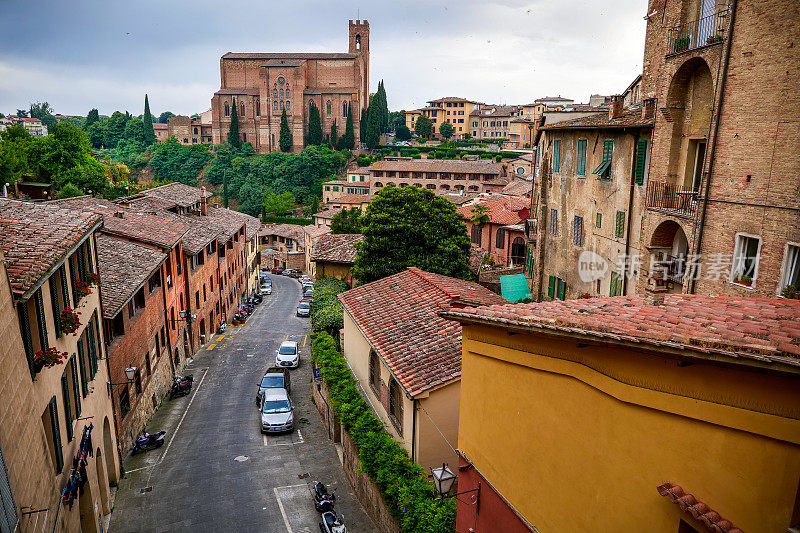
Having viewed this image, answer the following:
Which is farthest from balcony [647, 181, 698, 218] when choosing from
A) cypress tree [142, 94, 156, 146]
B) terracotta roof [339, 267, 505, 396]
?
cypress tree [142, 94, 156, 146]

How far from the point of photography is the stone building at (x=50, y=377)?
8703mm

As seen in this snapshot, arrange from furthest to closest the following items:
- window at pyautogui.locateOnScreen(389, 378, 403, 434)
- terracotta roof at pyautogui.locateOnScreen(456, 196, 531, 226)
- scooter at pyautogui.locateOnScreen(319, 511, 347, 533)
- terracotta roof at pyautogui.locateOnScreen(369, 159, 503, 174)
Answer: terracotta roof at pyautogui.locateOnScreen(369, 159, 503, 174) < terracotta roof at pyautogui.locateOnScreen(456, 196, 531, 226) < scooter at pyautogui.locateOnScreen(319, 511, 347, 533) < window at pyautogui.locateOnScreen(389, 378, 403, 434)

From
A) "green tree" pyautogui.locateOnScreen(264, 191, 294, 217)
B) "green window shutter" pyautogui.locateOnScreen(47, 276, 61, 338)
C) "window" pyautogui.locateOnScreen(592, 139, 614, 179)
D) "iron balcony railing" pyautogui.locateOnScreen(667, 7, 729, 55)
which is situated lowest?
"green tree" pyautogui.locateOnScreen(264, 191, 294, 217)

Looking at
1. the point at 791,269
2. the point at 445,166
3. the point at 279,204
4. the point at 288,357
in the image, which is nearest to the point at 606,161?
the point at 791,269

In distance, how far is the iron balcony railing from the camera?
14805 millimetres

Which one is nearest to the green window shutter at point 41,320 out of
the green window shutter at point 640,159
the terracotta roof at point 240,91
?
the green window shutter at point 640,159

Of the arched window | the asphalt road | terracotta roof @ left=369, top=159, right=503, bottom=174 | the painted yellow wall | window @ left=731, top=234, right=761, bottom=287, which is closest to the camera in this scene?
the painted yellow wall

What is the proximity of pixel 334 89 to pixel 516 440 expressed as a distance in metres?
128

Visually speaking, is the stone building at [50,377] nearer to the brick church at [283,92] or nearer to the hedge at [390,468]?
the hedge at [390,468]

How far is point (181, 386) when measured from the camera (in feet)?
90.8

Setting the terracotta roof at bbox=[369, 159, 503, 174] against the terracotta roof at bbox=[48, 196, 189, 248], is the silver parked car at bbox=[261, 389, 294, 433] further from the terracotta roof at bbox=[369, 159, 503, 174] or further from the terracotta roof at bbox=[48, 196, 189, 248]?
the terracotta roof at bbox=[369, 159, 503, 174]

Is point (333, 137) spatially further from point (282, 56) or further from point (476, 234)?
point (476, 234)

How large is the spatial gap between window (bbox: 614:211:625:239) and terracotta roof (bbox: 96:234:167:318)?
58.5ft

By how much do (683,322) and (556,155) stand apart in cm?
1980
